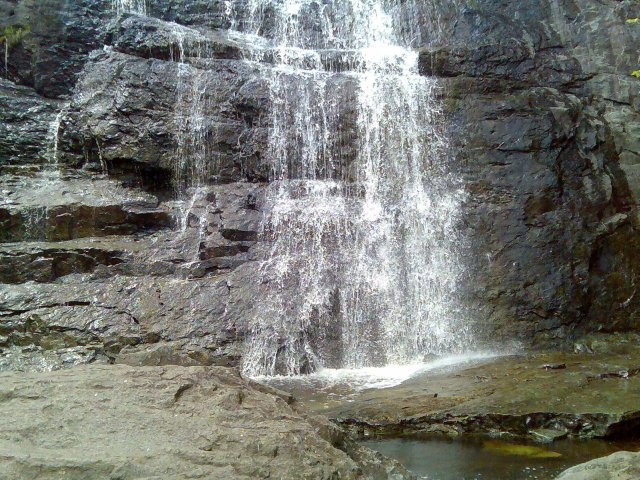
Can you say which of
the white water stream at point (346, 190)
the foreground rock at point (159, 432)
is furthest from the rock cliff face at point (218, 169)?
the foreground rock at point (159, 432)

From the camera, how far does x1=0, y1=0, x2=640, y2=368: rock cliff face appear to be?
9.30m

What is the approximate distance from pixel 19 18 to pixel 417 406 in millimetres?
12634

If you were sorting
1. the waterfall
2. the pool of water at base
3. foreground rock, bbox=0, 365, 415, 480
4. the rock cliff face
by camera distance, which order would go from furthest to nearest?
the waterfall → the rock cliff face → the pool of water at base → foreground rock, bbox=0, 365, 415, 480

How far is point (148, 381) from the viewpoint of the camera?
360cm

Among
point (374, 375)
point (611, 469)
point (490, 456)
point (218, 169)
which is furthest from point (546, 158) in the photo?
point (611, 469)

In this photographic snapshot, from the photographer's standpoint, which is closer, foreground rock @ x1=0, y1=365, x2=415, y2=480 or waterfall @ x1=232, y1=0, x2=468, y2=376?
foreground rock @ x1=0, y1=365, x2=415, y2=480

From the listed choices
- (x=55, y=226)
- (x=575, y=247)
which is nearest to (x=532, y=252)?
(x=575, y=247)

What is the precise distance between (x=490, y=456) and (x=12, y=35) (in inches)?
520

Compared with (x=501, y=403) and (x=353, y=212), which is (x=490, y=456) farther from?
(x=353, y=212)

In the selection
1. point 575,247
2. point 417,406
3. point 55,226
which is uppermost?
point 55,226

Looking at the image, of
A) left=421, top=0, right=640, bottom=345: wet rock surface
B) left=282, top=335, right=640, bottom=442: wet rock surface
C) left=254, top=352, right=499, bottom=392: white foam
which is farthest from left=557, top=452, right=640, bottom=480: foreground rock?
left=421, top=0, right=640, bottom=345: wet rock surface

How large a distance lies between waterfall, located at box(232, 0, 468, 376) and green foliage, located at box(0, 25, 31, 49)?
5261 mm

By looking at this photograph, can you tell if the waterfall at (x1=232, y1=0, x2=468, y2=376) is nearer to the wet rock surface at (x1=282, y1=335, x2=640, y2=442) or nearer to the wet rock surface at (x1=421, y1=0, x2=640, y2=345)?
the wet rock surface at (x1=421, y1=0, x2=640, y2=345)

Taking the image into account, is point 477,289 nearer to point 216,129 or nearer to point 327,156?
point 327,156
